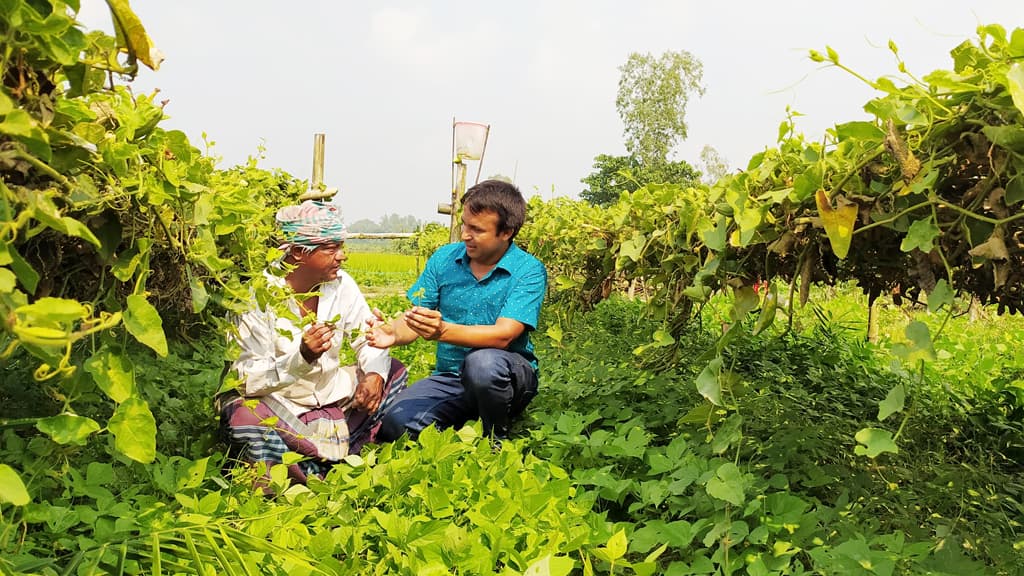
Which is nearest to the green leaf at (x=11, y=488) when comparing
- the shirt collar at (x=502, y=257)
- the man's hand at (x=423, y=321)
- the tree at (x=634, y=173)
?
the man's hand at (x=423, y=321)

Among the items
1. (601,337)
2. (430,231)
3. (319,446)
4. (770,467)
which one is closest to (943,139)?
(770,467)

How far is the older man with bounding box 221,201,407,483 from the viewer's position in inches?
121

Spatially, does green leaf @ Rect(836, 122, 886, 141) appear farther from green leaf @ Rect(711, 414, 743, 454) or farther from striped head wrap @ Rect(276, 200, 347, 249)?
striped head wrap @ Rect(276, 200, 347, 249)

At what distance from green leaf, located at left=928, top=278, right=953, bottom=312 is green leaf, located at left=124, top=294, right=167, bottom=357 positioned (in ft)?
4.94

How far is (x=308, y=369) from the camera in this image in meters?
3.18

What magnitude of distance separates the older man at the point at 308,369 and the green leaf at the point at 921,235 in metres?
1.89

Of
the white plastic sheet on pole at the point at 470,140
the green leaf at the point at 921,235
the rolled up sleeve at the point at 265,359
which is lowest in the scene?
the rolled up sleeve at the point at 265,359

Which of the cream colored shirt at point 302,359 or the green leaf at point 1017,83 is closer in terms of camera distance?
the green leaf at point 1017,83

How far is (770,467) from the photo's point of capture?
2.95 meters

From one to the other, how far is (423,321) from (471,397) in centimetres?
52

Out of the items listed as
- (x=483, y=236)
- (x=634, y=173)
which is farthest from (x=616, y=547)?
(x=634, y=173)

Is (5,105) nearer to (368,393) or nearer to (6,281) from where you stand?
(6,281)

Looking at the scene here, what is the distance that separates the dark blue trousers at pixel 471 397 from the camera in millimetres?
3434

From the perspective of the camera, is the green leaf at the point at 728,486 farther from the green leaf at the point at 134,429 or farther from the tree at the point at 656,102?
the tree at the point at 656,102
